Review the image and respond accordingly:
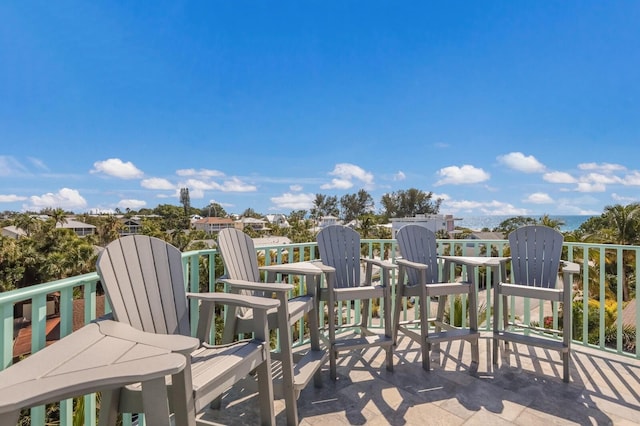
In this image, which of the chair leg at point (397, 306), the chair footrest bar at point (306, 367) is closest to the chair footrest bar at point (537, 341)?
the chair leg at point (397, 306)

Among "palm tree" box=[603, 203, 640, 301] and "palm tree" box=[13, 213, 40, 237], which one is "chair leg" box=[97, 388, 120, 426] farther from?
"palm tree" box=[13, 213, 40, 237]

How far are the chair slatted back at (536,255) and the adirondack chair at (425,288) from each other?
654 mm

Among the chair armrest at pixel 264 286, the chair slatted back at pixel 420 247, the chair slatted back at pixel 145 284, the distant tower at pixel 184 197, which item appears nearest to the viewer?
the chair slatted back at pixel 145 284

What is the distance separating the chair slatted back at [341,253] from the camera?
3.06 meters

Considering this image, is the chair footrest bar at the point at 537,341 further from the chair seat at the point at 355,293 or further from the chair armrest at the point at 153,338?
the chair armrest at the point at 153,338

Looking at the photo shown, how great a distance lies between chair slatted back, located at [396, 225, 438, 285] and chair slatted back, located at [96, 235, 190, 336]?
209 centimetres

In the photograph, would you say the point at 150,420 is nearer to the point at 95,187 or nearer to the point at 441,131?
the point at 441,131

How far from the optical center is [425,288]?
279cm

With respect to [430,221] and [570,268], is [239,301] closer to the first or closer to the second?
[570,268]

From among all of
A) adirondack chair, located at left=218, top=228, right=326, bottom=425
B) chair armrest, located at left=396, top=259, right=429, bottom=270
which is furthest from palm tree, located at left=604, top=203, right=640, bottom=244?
adirondack chair, located at left=218, top=228, right=326, bottom=425

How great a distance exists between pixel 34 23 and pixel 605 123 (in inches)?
→ 917

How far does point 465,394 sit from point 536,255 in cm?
151

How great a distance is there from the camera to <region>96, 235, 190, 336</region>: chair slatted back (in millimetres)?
1500

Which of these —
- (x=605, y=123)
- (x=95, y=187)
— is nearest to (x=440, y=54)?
(x=605, y=123)
